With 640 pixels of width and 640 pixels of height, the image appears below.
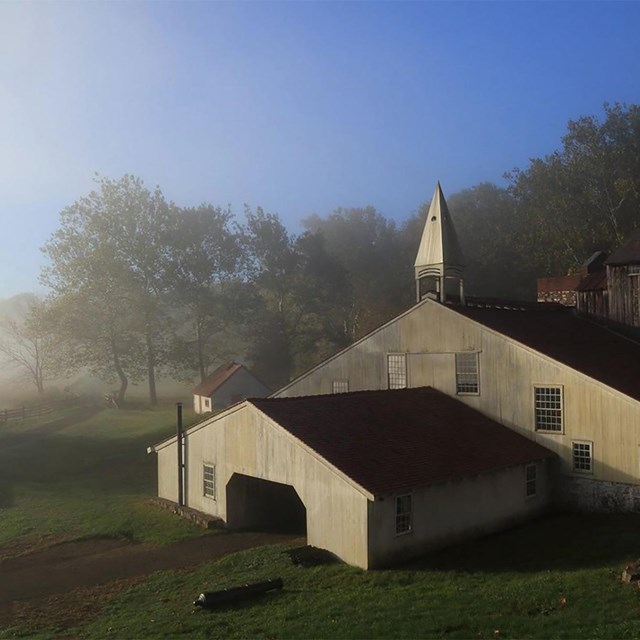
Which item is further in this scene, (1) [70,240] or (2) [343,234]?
(2) [343,234]

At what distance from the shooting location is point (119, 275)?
60906 millimetres

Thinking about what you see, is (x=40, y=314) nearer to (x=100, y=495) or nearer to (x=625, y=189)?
(x=100, y=495)

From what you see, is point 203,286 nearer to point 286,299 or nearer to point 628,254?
point 286,299

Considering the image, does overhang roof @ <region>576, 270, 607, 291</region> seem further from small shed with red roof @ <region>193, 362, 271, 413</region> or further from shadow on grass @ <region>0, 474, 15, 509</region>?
shadow on grass @ <region>0, 474, 15, 509</region>

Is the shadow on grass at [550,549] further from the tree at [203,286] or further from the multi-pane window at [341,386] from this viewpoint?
the tree at [203,286]

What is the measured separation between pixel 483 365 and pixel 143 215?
45198 millimetres

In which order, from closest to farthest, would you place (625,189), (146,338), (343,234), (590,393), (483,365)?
(590,393), (483,365), (625,189), (146,338), (343,234)

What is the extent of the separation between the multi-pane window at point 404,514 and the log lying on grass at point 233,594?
3.90 metres

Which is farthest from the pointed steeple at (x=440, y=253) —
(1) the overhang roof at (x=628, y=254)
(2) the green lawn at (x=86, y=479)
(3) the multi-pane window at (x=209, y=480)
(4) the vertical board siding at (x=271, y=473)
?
(2) the green lawn at (x=86, y=479)

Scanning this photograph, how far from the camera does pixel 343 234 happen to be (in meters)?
92.5

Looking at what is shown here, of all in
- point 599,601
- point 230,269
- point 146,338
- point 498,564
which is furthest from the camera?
point 230,269

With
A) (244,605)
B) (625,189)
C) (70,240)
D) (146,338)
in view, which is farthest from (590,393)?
(70,240)

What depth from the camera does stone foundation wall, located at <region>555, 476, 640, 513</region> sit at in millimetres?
22328

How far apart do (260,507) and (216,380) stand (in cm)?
3164
